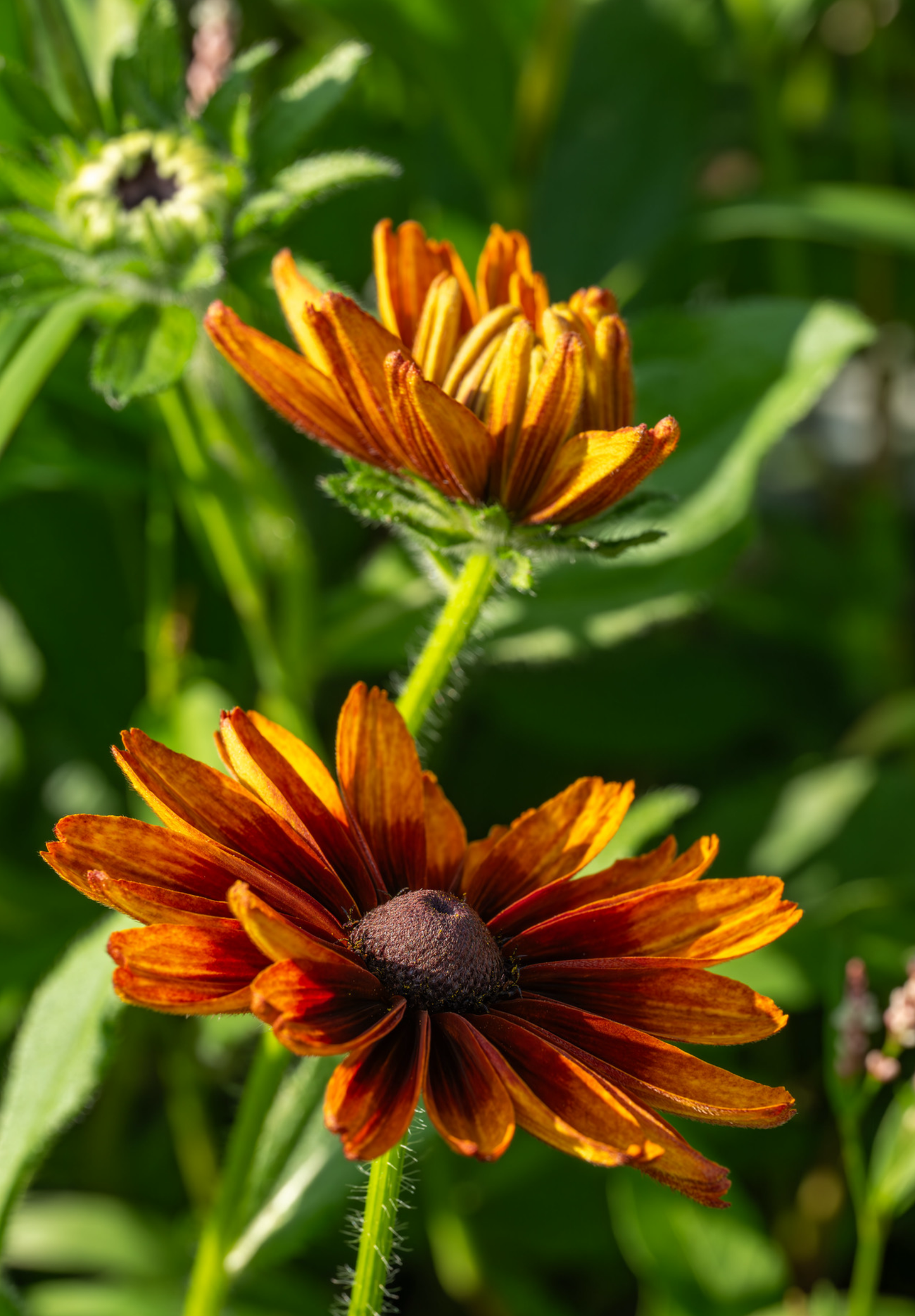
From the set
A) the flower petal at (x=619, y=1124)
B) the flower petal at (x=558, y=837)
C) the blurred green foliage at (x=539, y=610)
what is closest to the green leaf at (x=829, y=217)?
the blurred green foliage at (x=539, y=610)

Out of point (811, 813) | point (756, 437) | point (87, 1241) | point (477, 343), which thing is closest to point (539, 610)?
point (756, 437)

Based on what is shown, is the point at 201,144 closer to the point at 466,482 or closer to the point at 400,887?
the point at 466,482

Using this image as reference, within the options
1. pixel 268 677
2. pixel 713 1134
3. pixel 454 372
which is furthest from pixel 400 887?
pixel 713 1134

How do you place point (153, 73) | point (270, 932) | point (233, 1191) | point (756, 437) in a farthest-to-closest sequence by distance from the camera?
point (756, 437)
point (153, 73)
point (233, 1191)
point (270, 932)

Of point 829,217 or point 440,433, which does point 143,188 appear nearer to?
point 440,433

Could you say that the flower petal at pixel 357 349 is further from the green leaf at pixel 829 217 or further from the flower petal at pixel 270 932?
the green leaf at pixel 829 217

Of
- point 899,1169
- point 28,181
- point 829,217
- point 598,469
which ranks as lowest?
point 899,1169
